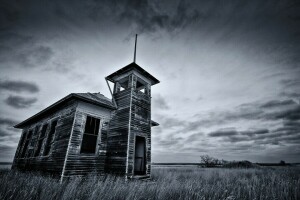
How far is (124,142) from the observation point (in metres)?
9.21

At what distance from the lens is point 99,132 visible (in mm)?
9617

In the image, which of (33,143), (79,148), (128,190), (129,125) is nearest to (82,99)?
(79,148)

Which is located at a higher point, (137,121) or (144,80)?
(144,80)

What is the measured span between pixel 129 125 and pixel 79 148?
2.93m

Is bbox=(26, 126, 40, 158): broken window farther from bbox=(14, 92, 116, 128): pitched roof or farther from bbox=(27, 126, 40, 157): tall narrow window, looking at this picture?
bbox=(14, 92, 116, 128): pitched roof

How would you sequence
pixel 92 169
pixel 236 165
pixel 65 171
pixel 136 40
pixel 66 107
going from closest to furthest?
pixel 65 171
pixel 92 169
pixel 66 107
pixel 136 40
pixel 236 165

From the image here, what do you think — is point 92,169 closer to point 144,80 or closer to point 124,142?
point 124,142

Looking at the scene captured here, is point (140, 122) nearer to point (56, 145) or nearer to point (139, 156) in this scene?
point (139, 156)

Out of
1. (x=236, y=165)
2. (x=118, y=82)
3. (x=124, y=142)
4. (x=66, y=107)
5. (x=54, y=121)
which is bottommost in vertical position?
(x=236, y=165)

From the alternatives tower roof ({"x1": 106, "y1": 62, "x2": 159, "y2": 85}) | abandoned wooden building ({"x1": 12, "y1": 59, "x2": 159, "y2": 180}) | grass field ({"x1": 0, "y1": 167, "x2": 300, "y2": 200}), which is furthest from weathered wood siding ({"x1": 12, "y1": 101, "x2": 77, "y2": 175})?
tower roof ({"x1": 106, "y1": 62, "x2": 159, "y2": 85})

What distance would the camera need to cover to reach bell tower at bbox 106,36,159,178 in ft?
29.6

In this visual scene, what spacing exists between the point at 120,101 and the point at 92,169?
14.5 ft

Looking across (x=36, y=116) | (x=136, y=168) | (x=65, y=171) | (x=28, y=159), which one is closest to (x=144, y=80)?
(x=136, y=168)

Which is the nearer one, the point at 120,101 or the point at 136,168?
the point at 120,101
